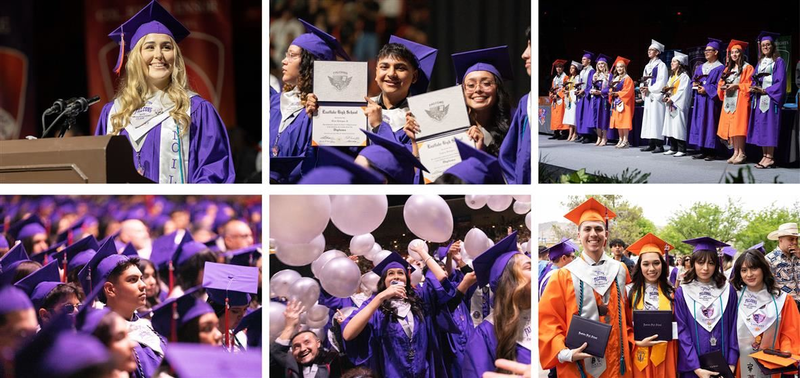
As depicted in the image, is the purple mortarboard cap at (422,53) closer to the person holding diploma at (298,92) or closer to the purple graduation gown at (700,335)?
the person holding diploma at (298,92)

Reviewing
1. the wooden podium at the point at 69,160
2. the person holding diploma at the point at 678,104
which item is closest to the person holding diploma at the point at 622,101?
the person holding diploma at the point at 678,104

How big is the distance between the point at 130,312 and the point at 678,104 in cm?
242

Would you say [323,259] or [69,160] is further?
[323,259]

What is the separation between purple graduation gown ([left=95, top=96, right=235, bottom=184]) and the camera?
123 inches

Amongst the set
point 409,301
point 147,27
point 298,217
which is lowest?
point 409,301

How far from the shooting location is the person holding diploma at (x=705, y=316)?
3182 mm

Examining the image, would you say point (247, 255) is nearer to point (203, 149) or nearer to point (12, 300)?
point (203, 149)

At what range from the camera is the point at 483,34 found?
3.18 m

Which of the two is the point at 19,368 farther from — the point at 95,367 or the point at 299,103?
the point at 299,103

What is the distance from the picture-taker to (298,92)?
3176 mm

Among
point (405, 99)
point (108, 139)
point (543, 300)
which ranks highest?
point (405, 99)

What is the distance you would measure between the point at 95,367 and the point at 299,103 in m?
1.36

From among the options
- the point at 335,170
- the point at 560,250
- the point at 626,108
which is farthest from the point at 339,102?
the point at 626,108

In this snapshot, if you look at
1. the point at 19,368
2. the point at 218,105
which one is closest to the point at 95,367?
the point at 19,368
